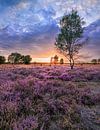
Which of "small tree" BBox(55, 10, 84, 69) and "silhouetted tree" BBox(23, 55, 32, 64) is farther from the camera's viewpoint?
"silhouetted tree" BBox(23, 55, 32, 64)

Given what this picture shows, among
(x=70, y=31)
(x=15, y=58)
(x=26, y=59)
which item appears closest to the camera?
(x=70, y=31)

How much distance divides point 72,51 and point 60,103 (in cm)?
3680

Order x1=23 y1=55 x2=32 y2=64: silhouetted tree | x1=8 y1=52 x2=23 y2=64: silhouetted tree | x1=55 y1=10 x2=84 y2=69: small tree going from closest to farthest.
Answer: x1=55 y1=10 x2=84 y2=69: small tree
x1=23 y1=55 x2=32 y2=64: silhouetted tree
x1=8 y1=52 x2=23 y2=64: silhouetted tree

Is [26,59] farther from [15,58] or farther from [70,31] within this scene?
[70,31]

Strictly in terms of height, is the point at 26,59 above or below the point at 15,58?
below

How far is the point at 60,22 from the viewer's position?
43.4 meters

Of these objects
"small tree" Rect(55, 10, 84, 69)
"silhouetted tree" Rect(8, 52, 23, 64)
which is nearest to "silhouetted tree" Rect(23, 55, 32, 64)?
"silhouetted tree" Rect(8, 52, 23, 64)

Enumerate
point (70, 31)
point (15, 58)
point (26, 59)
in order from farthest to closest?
point (15, 58)
point (26, 59)
point (70, 31)

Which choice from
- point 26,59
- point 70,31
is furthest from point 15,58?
point 70,31

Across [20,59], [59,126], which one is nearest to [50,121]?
[59,126]

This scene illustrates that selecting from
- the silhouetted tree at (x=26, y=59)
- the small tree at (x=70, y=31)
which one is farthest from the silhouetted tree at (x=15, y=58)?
the small tree at (x=70, y=31)

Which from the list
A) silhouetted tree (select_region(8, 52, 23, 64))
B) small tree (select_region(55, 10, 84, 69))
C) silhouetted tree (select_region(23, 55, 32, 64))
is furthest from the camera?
silhouetted tree (select_region(8, 52, 23, 64))

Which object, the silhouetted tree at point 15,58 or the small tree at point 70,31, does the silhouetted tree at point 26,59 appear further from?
the small tree at point 70,31

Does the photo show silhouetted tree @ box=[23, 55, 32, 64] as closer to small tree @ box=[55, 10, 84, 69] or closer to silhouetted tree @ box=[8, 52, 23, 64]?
silhouetted tree @ box=[8, 52, 23, 64]
